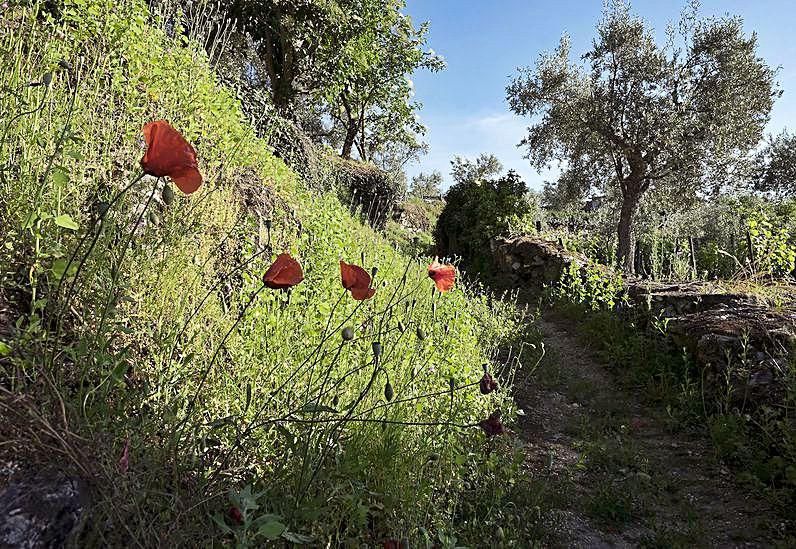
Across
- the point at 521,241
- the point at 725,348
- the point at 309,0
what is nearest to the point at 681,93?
the point at 521,241

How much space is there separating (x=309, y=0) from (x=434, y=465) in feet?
32.1

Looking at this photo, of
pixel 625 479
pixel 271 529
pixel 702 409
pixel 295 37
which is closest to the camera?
pixel 271 529

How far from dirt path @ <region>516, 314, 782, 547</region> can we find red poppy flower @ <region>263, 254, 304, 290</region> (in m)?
1.74

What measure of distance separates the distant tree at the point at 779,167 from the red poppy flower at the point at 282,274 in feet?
82.7

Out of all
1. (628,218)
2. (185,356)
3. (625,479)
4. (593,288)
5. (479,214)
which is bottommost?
(625,479)

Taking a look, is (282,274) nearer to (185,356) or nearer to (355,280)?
(355,280)

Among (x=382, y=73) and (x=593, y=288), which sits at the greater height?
(x=382, y=73)

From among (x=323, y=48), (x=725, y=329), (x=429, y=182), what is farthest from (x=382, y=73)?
(x=429, y=182)

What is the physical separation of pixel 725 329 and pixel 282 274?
16.4ft

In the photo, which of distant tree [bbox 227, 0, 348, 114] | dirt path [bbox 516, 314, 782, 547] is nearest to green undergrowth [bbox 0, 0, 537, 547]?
dirt path [bbox 516, 314, 782, 547]

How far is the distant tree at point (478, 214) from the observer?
13.3m

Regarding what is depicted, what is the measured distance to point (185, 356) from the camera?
80.0 inches

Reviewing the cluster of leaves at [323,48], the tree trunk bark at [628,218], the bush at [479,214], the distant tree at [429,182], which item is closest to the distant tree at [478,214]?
the bush at [479,214]

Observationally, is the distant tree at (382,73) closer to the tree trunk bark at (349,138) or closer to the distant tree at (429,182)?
the tree trunk bark at (349,138)
